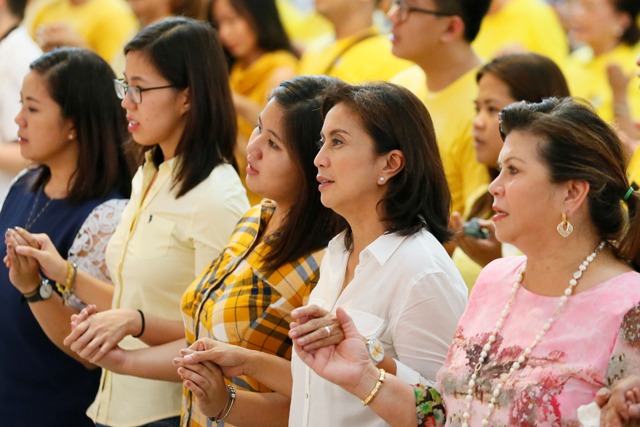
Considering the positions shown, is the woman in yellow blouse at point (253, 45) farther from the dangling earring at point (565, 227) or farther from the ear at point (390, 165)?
the dangling earring at point (565, 227)

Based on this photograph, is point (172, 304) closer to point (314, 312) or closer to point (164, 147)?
point (164, 147)

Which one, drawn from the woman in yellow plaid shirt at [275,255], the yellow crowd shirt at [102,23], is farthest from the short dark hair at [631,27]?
the woman in yellow plaid shirt at [275,255]

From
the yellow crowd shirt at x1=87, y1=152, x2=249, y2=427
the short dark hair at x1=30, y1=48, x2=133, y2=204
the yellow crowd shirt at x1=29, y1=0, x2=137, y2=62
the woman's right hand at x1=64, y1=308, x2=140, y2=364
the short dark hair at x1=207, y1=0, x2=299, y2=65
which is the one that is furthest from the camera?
the yellow crowd shirt at x1=29, y1=0, x2=137, y2=62

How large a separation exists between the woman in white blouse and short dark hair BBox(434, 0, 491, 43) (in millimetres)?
1499

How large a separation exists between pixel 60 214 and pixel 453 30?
59.6 inches

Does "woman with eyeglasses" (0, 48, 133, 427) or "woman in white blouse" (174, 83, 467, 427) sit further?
"woman with eyeglasses" (0, 48, 133, 427)

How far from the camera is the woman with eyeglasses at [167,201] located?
10.2ft

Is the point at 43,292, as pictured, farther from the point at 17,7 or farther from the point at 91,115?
the point at 17,7

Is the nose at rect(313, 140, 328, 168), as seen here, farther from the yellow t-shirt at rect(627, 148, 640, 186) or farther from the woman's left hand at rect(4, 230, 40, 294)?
the woman's left hand at rect(4, 230, 40, 294)

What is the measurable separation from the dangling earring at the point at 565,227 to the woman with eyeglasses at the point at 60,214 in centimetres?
171

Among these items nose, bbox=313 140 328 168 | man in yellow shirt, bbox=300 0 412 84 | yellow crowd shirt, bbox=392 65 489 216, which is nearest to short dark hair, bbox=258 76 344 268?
nose, bbox=313 140 328 168

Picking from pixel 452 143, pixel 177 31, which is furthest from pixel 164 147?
pixel 452 143

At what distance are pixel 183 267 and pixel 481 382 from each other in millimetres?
1243

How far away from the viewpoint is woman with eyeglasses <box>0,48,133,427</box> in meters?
3.46
